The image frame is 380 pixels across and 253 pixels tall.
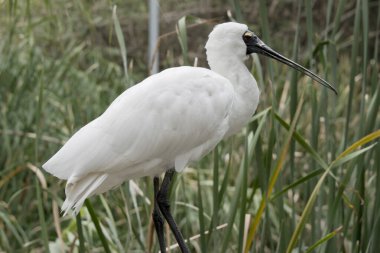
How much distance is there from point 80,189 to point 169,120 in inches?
13.5

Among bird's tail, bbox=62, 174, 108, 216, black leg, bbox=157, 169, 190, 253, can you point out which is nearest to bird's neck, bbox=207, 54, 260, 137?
black leg, bbox=157, 169, 190, 253

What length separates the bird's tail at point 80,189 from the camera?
96.2 inches

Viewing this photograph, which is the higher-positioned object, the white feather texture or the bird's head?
the bird's head

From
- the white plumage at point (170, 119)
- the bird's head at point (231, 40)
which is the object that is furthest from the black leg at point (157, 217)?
the bird's head at point (231, 40)

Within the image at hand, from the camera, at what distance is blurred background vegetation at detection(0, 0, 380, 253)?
2531 mm

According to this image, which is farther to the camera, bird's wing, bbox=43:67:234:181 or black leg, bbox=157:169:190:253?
black leg, bbox=157:169:190:253

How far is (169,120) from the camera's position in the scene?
262cm

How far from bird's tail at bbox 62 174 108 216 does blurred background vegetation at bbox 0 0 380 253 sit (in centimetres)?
6

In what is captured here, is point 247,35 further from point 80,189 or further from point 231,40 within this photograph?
point 80,189

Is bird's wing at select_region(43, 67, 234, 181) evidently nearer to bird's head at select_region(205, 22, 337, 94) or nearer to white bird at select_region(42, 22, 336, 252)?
white bird at select_region(42, 22, 336, 252)

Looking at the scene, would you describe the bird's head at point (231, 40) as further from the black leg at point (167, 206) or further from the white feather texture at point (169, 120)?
the black leg at point (167, 206)

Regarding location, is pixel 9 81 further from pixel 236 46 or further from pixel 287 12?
pixel 287 12

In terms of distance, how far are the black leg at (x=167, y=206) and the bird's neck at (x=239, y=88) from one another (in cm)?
23

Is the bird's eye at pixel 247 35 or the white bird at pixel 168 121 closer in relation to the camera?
the white bird at pixel 168 121
